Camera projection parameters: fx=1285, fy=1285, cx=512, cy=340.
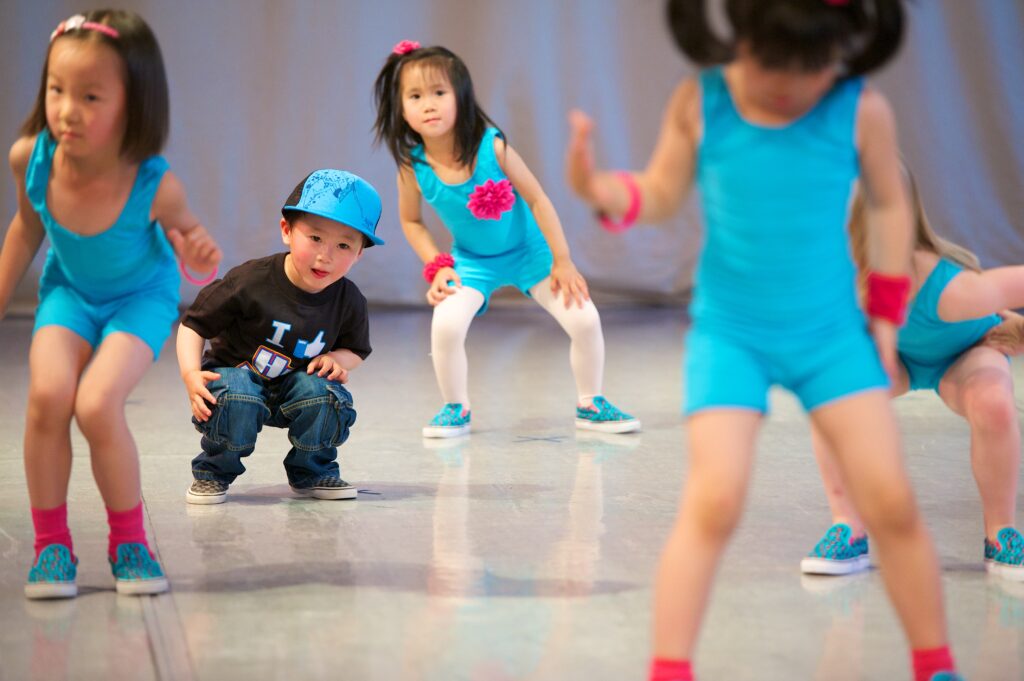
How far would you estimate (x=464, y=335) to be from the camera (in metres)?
3.90

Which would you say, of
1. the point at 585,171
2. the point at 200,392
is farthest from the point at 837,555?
the point at 200,392

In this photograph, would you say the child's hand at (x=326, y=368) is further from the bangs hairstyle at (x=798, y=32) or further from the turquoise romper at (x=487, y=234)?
the bangs hairstyle at (x=798, y=32)

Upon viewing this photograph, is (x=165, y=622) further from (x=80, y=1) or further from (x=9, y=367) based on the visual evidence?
(x=80, y=1)

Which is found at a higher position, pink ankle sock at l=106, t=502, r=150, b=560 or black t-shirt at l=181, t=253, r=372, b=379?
black t-shirt at l=181, t=253, r=372, b=379

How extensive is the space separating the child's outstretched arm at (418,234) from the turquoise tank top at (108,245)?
1.55 meters

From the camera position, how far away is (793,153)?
1856 mm

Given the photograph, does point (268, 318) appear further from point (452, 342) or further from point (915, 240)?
point (915, 240)

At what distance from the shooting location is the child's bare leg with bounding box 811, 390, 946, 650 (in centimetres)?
182

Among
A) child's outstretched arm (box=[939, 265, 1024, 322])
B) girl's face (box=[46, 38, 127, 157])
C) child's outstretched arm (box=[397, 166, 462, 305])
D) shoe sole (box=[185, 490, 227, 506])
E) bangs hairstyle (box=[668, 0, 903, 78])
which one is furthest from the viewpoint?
child's outstretched arm (box=[397, 166, 462, 305])

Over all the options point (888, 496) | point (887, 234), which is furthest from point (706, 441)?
point (887, 234)

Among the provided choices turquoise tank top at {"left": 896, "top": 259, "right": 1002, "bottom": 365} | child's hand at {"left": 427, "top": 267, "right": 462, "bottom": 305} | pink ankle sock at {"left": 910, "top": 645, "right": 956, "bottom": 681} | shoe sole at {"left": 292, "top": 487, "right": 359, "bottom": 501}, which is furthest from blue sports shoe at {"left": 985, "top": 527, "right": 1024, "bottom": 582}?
child's hand at {"left": 427, "top": 267, "right": 462, "bottom": 305}

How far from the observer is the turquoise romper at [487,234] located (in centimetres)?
385

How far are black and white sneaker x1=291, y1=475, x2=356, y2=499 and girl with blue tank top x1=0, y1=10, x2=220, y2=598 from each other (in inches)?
27.9

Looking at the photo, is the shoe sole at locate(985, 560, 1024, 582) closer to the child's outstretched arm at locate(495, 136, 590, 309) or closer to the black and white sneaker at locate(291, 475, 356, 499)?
the black and white sneaker at locate(291, 475, 356, 499)
